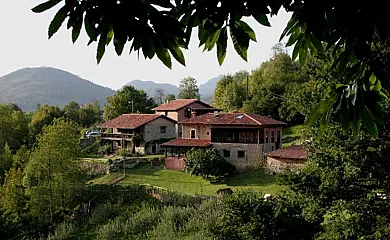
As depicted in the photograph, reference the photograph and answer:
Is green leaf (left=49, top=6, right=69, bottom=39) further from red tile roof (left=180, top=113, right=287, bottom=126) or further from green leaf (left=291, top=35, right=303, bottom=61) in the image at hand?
red tile roof (left=180, top=113, right=287, bottom=126)

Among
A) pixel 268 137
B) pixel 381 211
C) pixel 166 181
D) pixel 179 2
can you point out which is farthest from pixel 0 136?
pixel 179 2

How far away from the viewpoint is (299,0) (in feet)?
5.80

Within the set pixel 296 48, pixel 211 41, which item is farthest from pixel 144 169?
pixel 211 41

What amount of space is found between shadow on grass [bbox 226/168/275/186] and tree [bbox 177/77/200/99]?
40164mm

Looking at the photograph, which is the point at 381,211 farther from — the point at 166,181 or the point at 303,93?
the point at 166,181

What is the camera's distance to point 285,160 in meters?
23.6

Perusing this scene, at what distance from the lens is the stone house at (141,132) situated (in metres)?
33.8

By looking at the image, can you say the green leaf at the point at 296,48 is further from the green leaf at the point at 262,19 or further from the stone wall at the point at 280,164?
the stone wall at the point at 280,164

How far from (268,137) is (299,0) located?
86.0 feet

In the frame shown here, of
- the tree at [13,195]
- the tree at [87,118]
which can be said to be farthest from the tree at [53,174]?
the tree at [87,118]

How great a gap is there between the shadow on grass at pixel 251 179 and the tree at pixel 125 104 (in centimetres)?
2274

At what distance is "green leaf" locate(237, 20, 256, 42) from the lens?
176 cm

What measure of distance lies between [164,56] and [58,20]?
39 centimetres

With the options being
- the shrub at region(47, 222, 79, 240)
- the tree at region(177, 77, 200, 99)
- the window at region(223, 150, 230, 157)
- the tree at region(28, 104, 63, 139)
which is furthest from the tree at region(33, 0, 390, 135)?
the tree at region(177, 77, 200, 99)
